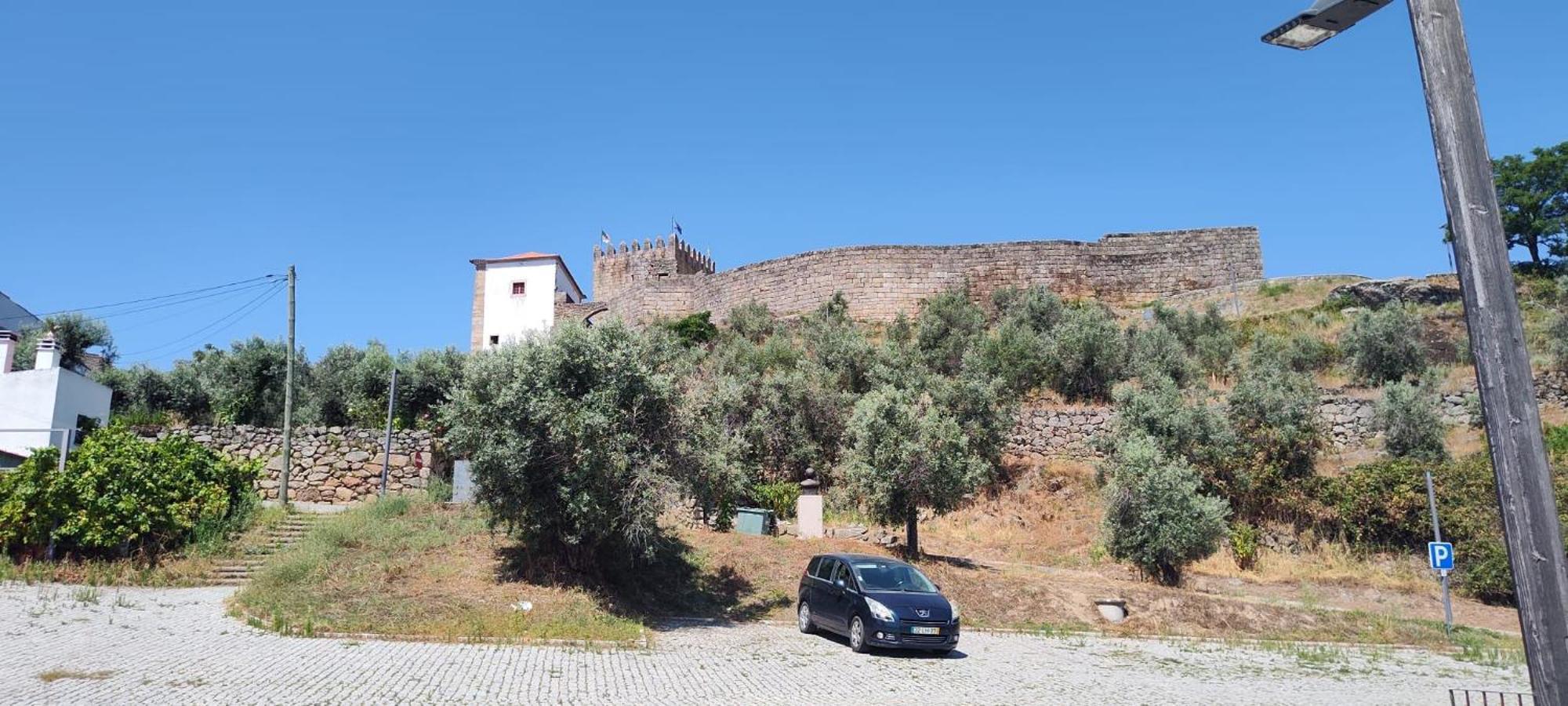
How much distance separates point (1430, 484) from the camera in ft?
53.2

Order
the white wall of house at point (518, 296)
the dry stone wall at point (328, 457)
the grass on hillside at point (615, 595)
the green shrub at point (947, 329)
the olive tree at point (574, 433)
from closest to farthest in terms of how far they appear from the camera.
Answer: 1. the grass on hillside at point (615, 595)
2. the olive tree at point (574, 433)
3. the dry stone wall at point (328, 457)
4. the green shrub at point (947, 329)
5. the white wall of house at point (518, 296)

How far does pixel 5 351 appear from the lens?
20.6 m

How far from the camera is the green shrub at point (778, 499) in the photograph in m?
22.6

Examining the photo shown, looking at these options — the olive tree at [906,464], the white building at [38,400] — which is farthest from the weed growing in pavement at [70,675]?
the white building at [38,400]

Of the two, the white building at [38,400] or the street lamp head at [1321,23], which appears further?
the white building at [38,400]

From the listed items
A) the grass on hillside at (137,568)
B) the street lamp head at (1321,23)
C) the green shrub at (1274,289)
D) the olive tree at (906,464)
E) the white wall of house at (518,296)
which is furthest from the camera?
the white wall of house at (518,296)

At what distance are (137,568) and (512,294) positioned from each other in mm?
29365

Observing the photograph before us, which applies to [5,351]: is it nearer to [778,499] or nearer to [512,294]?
[778,499]

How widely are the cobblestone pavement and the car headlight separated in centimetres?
53

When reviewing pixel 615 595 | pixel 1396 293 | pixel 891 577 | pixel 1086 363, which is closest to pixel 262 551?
pixel 615 595

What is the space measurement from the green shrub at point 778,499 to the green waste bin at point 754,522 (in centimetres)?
236

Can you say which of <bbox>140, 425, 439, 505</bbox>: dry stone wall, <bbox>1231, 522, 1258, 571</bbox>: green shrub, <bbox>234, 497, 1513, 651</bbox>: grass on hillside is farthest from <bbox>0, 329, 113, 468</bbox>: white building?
<bbox>1231, 522, 1258, 571</bbox>: green shrub

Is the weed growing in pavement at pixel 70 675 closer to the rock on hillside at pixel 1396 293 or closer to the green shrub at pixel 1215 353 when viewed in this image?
the green shrub at pixel 1215 353

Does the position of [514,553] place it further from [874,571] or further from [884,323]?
[884,323]
